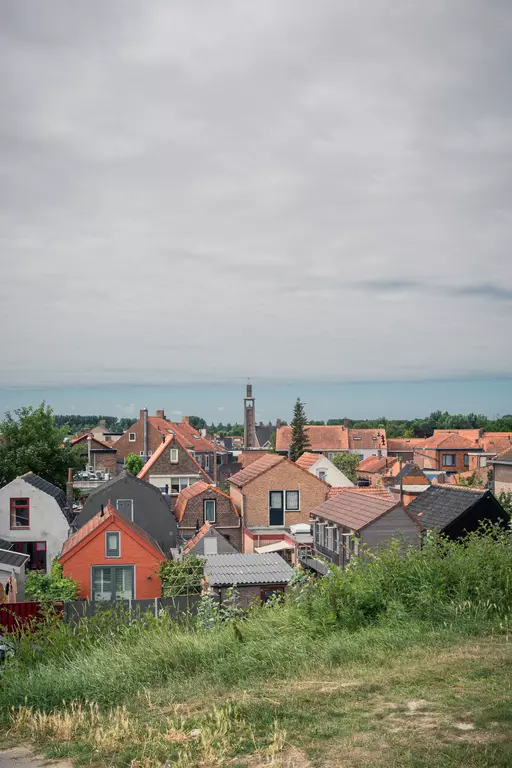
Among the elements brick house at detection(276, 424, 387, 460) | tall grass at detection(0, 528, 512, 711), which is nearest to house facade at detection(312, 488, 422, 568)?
tall grass at detection(0, 528, 512, 711)

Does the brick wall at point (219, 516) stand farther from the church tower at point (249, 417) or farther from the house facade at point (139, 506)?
the church tower at point (249, 417)

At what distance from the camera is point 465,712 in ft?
20.9

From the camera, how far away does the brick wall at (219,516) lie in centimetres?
3956

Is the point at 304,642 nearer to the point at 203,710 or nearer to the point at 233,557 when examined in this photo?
the point at 203,710

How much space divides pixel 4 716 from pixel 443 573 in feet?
21.0

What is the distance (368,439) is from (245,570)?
90795mm

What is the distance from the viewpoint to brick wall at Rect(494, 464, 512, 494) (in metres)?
49.1

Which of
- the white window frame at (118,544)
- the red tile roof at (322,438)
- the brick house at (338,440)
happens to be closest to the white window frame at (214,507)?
the white window frame at (118,544)

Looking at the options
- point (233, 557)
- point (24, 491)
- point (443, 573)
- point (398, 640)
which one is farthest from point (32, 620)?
point (24, 491)

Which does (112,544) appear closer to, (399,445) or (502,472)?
(502,472)

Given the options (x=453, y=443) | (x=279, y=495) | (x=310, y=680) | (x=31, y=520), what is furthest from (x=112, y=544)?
(x=453, y=443)

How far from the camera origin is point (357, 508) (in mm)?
28422

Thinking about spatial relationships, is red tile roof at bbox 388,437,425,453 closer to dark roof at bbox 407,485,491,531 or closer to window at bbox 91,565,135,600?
dark roof at bbox 407,485,491,531

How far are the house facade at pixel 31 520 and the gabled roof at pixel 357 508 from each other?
47.6 feet
